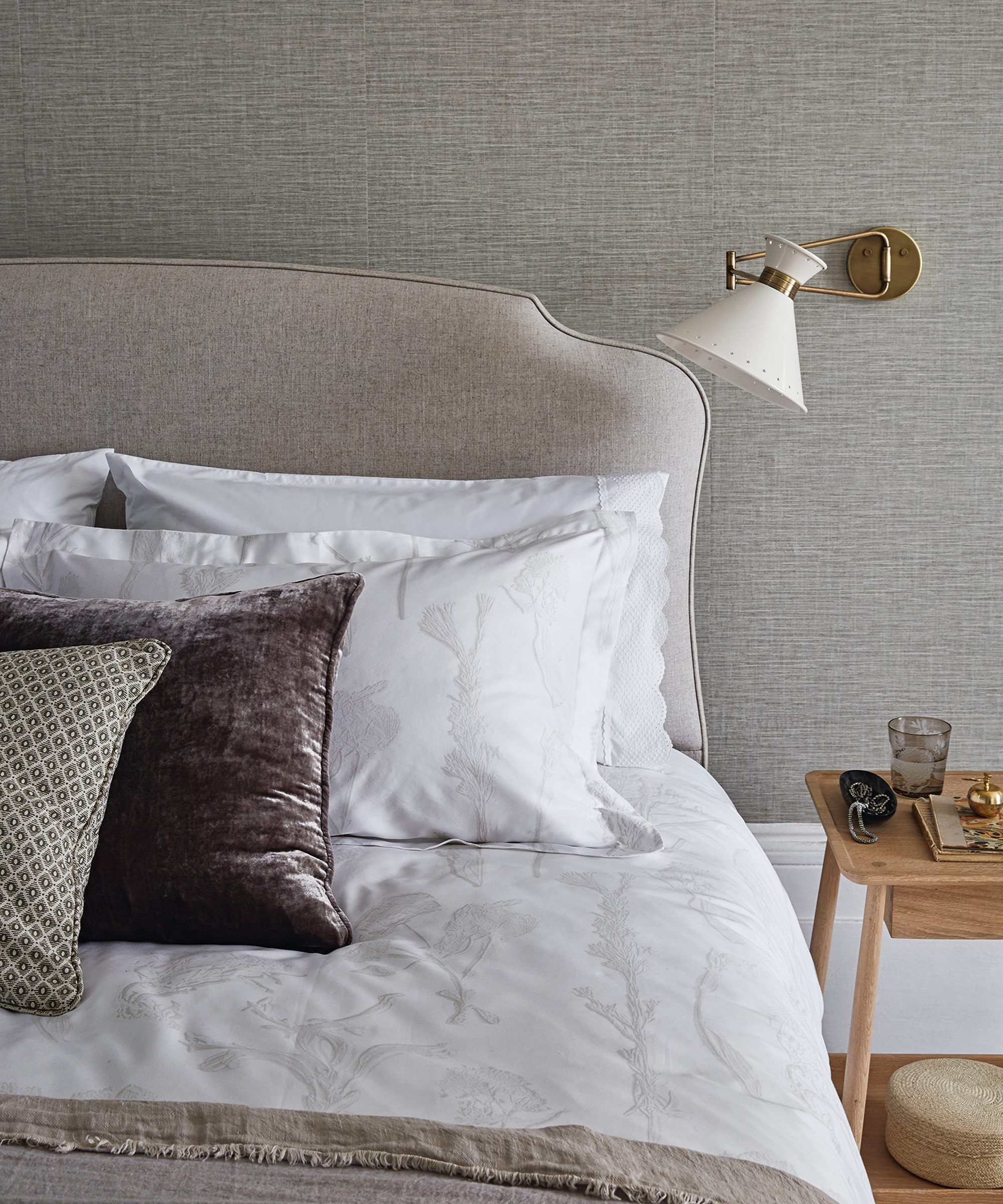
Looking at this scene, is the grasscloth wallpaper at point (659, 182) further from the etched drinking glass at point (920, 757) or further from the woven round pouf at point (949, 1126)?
the woven round pouf at point (949, 1126)

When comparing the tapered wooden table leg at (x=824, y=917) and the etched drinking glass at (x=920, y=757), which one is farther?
the tapered wooden table leg at (x=824, y=917)

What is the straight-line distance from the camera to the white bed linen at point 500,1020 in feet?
2.46

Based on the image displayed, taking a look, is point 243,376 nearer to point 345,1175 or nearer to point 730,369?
point 730,369

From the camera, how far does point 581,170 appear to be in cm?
175

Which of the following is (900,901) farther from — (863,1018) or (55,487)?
(55,487)

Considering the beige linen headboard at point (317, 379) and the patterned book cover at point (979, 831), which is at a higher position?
the beige linen headboard at point (317, 379)

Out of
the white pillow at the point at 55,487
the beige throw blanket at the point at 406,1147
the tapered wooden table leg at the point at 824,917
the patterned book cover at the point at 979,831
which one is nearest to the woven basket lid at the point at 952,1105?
the tapered wooden table leg at the point at 824,917

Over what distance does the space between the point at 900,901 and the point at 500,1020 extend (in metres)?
0.81

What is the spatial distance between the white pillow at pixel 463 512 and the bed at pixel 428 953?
1.4 inches

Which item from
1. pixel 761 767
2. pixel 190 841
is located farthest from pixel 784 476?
pixel 190 841

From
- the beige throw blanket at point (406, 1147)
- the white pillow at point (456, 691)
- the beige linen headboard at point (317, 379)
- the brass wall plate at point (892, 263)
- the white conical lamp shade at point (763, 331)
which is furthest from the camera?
the brass wall plate at point (892, 263)

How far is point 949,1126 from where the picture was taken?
142 cm

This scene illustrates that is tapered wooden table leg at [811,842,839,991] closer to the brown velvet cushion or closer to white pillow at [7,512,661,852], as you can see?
white pillow at [7,512,661,852]

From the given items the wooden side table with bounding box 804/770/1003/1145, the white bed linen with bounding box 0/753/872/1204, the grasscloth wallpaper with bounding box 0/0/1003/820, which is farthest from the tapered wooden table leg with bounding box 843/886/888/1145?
the grasscloth wallpaper with bounding box 0/0/1003/820
